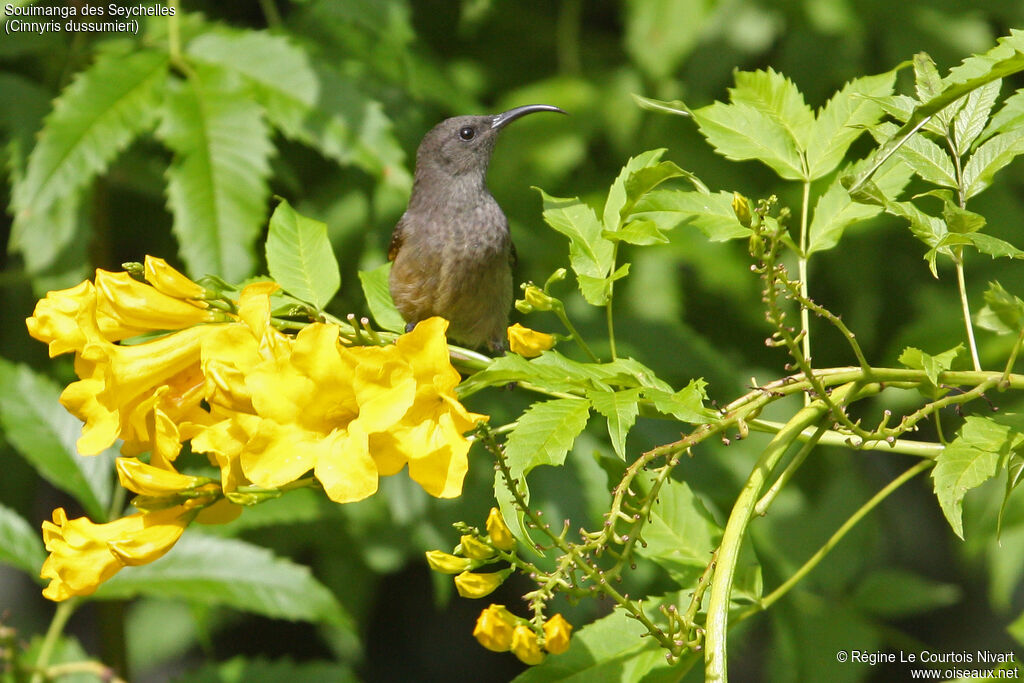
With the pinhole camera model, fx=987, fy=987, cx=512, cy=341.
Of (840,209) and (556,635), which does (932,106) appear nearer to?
(840,209)

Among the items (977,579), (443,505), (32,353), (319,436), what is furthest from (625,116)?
(977,579)

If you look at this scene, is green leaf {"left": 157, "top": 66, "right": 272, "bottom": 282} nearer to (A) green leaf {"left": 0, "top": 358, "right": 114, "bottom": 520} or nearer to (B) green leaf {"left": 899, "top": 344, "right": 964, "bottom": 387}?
(A) green leaf {"left": 0, "top": 358, "right": 114, "bottom": 520}

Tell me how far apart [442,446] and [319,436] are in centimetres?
19

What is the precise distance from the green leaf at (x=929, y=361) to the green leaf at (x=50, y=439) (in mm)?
2104

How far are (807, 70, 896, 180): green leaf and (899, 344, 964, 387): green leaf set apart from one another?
0.42 meters

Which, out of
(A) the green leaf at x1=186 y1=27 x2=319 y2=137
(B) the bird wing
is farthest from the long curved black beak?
(A) the green leaf at x1=186 y1=27 x2=319 y2=137

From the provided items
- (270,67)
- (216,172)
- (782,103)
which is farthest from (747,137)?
(270,67)

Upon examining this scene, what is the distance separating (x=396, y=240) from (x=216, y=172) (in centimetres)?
66

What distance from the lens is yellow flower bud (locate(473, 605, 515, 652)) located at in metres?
1.45

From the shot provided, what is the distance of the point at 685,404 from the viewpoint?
1382mm

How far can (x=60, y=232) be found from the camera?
2.84 metres

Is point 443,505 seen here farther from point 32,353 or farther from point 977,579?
point 977,579

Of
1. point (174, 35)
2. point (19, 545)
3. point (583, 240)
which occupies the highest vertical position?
point (174, 35)

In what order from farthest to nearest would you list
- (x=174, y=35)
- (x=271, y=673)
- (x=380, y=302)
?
(x=271, y=673), (x=174, y=35), (x=380, y=302)
